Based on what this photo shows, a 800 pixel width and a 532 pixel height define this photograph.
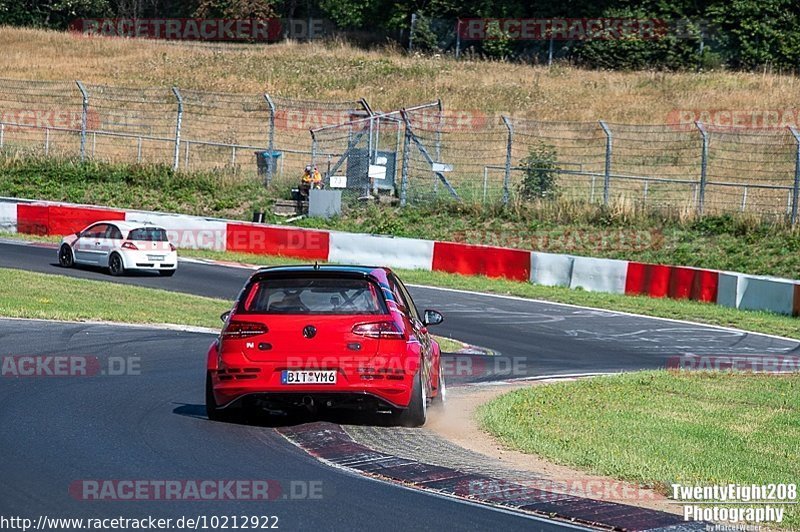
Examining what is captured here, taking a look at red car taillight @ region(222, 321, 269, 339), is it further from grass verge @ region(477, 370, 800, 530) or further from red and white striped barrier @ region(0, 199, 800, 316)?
red and white striped barrier @ region(0, 199, 800, 316)

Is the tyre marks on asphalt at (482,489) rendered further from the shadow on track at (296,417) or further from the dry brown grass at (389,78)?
the dry brown grass at (389,78)

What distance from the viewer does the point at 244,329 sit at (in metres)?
10.2

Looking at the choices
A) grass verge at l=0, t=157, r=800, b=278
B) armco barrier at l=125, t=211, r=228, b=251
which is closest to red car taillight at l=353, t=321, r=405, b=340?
grass verge at l=0, t=157, r=800, b=278

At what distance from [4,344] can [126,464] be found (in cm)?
775

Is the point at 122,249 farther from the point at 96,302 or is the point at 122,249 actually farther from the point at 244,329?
the point at 244,329

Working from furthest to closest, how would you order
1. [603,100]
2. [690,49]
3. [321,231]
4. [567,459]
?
[690,49] → [603,100] → [321,231] → [567,459]

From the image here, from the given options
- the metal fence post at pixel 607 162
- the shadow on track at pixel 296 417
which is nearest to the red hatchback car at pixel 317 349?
the shadow on track at pixel 296 417

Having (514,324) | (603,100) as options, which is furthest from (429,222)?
(603,100)

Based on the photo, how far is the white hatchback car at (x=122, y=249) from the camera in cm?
2630

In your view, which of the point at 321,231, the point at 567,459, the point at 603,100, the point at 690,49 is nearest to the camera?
the point at 567,459

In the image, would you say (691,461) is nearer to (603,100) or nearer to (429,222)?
(429,222)

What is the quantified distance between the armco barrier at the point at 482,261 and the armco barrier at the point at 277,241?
3.05 metres

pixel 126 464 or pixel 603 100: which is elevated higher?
pixel 603 100

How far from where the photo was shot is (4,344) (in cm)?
1536
